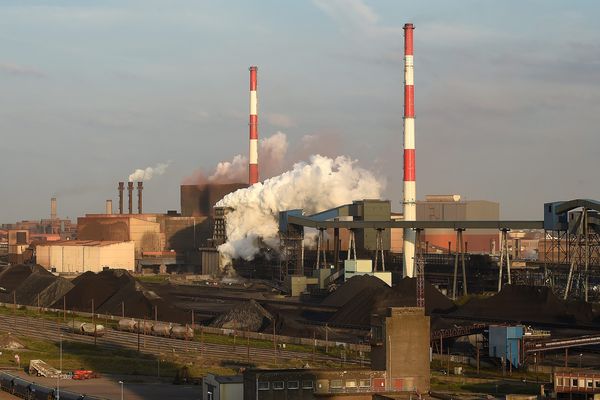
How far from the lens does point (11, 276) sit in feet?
496

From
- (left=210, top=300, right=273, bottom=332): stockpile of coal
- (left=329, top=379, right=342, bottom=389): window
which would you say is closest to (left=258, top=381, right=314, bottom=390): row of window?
(left=329, top=379, right=342, bottom=389): window

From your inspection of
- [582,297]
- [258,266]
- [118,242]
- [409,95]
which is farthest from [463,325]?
[118,242]

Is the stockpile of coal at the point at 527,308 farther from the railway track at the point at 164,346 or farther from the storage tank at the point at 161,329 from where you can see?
the storage tank at the point at 161,329

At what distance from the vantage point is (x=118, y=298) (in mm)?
117688

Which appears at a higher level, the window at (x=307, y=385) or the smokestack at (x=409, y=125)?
the smokestack at (x=409, y=125)

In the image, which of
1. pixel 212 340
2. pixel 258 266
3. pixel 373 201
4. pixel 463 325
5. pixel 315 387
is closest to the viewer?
pixel 315 387

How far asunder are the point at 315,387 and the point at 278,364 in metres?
23.1

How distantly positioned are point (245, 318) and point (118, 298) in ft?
75.4

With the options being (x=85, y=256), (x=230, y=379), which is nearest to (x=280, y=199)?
(x=85, y=256)

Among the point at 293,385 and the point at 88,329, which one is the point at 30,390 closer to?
the point at 293,385

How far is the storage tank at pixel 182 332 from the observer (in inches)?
3595

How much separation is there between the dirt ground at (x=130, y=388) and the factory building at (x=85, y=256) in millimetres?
109054

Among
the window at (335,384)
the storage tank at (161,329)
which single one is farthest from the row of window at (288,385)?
the storage tank at (161,329)

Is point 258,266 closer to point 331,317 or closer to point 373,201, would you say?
point 373,201
